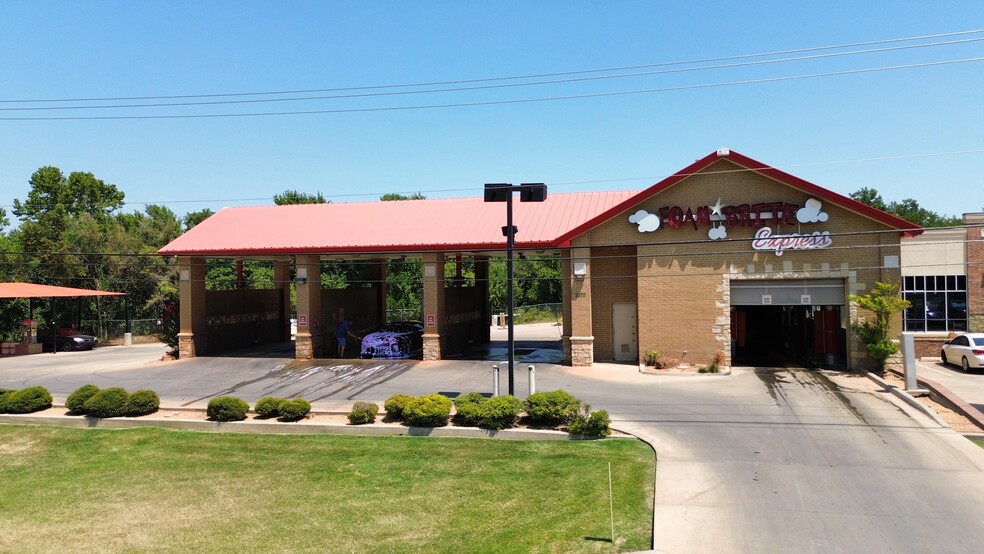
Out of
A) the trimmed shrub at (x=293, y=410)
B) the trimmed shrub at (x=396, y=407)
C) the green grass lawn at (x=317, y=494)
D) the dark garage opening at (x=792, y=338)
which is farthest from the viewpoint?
the dark garage opening at (x=792, y=338)

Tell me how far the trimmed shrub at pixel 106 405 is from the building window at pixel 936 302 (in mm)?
30298

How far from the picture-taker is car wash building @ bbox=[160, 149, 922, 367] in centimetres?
2311

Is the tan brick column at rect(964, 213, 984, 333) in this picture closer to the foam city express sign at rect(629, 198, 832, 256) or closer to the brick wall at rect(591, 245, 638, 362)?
the foam city express sign at rect(629, 198, 832, 256)

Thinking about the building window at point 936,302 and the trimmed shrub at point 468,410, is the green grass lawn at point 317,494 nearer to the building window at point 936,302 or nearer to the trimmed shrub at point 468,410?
the trimmed shrub at point 468,410

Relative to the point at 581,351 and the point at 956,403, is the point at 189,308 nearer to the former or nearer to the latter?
the point at 581,351

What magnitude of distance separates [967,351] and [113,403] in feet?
91.7

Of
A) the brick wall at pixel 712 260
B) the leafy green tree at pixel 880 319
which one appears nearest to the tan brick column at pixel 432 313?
the brick wall at pixel 712 260

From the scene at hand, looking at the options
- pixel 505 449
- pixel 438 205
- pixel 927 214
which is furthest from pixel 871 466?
pixel 927 214

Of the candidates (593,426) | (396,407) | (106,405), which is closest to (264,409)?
(396,407)

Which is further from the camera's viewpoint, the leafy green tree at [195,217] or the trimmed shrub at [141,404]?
the leafy green tree at [195,217]

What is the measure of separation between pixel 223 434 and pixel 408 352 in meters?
→ 13.4

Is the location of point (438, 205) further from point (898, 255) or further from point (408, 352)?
point (898, 255)

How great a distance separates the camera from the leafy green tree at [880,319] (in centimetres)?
2159

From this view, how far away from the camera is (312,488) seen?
11969mm
